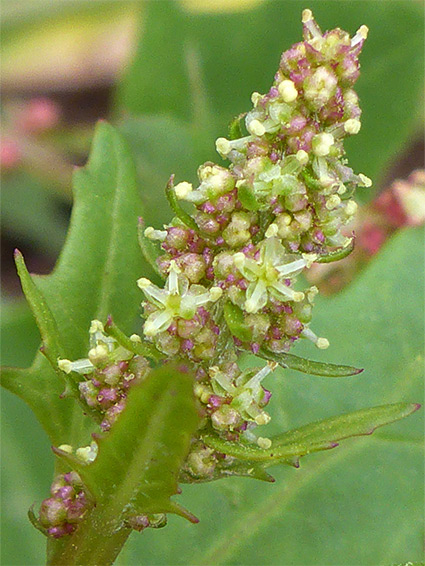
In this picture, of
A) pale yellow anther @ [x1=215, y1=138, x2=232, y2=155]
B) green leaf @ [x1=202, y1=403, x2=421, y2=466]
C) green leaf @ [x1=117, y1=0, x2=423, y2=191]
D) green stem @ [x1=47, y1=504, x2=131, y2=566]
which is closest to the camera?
green leaf @ [x1=202, y1=403, x2=421, y2=466]

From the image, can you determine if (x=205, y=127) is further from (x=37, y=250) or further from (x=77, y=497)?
(x=77, y=497)

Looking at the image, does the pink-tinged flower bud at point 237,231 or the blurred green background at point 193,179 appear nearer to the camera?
the pink-tinged flower bud at point 237,231

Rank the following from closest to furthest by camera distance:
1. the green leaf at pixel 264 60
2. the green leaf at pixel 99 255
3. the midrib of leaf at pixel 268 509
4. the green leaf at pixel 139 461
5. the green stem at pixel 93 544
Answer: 1. the green leaf at pixel 139 461
2. the green stem at pixel 93 544
3. the green leaf at pixel 99 255
4. the midrib of leaf at pixel 268 509
5. the green leaf at pixel 264 60

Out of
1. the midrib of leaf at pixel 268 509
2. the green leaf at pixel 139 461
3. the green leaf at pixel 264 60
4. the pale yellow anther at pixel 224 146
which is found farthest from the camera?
the green leaf at pixel 264 60

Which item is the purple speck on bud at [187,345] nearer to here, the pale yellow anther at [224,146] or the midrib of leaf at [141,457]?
the midrib of leaf at [141,457]

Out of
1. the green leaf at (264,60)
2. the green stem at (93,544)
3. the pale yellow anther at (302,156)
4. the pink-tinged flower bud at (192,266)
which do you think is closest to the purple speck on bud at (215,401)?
the pink-tinged flower bud at (192,266)

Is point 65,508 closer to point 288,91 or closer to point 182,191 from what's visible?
point 182,191

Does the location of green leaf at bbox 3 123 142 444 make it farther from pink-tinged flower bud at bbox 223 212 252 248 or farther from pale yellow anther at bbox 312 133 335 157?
pale yellow anther at bbox 312 133 335 157

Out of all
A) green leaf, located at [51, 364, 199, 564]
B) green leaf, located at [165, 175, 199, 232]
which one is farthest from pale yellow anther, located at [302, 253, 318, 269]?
green leaf, located at [51, 364, 199, 564]
